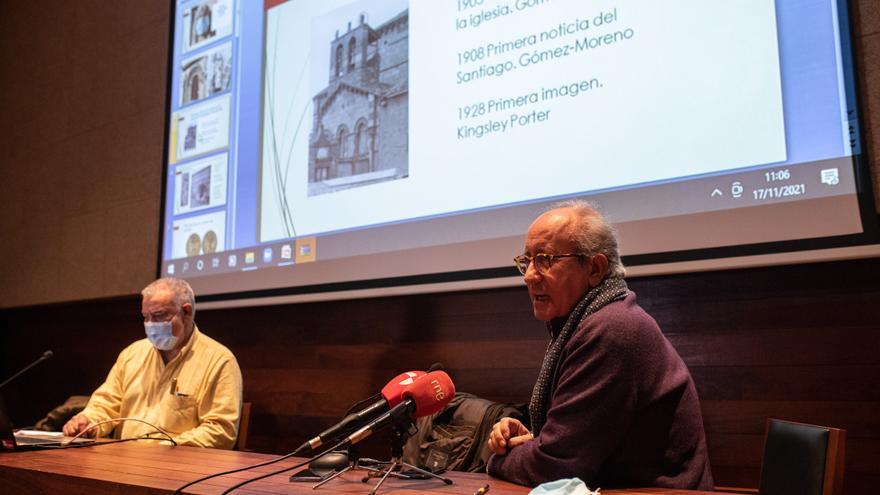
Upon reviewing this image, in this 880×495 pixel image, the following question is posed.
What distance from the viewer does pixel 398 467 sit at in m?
1.84

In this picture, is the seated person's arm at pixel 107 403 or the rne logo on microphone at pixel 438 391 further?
the seated person's arm at pixel 107 403

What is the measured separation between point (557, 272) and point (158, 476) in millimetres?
1098

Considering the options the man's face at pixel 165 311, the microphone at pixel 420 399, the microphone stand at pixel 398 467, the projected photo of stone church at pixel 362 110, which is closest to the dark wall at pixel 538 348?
the projected photo of stone church at pixel 362 110

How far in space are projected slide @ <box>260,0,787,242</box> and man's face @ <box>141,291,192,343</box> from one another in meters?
0.64

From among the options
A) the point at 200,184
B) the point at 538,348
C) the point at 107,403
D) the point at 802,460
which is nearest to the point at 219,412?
the point at 107,403

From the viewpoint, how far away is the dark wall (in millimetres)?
2271

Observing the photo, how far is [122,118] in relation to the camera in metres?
4.74

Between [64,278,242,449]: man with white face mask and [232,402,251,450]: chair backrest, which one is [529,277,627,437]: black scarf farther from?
[232,402,251,450]: chair backrest

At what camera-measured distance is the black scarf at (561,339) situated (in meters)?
1.77

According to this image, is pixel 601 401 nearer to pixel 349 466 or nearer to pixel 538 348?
pixel 349 466

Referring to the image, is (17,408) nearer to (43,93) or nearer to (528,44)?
(43,93)

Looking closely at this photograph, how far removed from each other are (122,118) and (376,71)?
2243mm

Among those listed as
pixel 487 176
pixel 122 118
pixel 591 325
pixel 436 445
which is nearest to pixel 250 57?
pixel 122 118

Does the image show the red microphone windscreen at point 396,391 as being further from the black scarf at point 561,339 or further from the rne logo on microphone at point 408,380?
the black scarf at point 561,339
